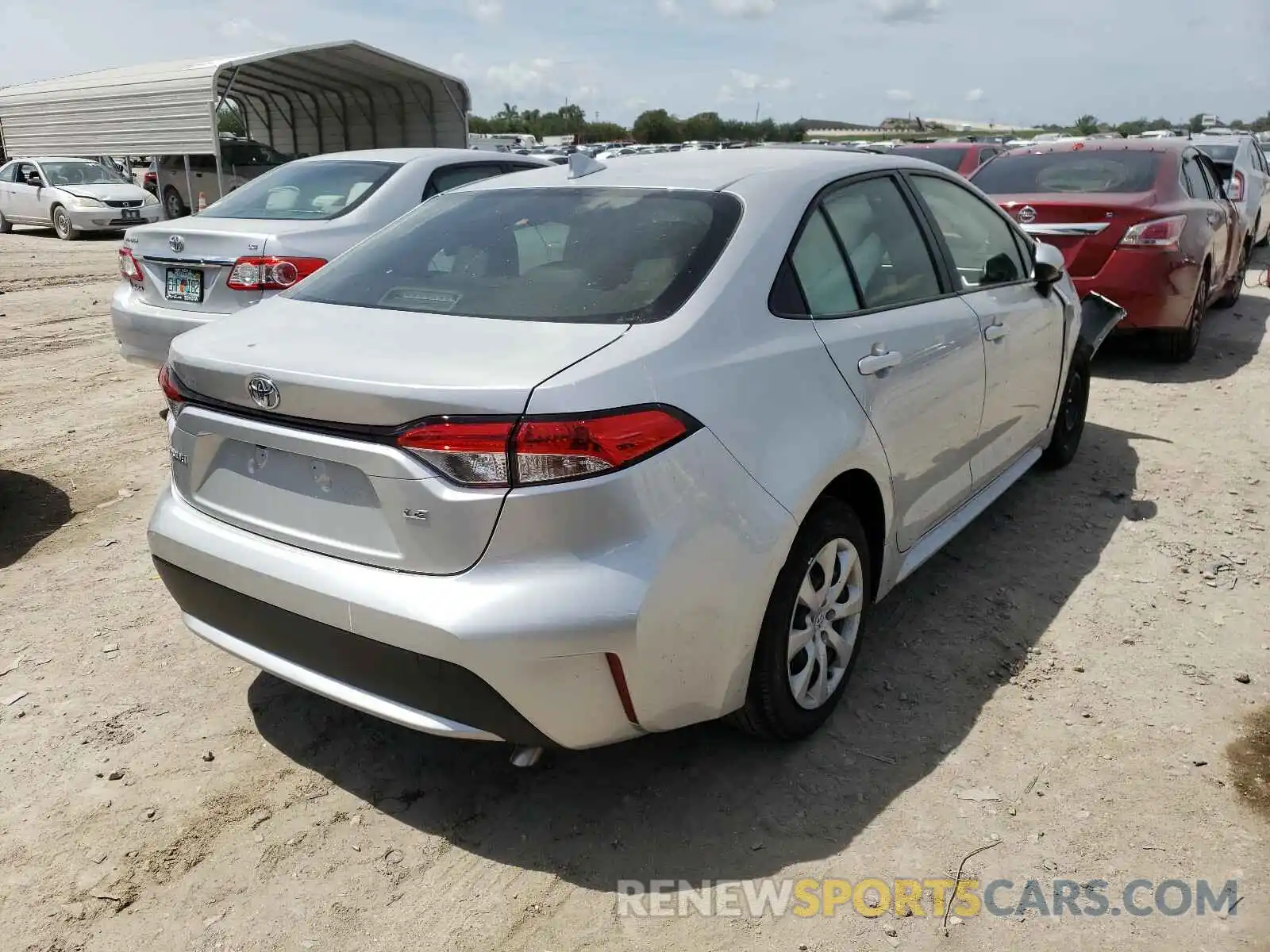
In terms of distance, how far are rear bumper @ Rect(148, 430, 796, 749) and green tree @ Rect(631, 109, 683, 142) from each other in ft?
259

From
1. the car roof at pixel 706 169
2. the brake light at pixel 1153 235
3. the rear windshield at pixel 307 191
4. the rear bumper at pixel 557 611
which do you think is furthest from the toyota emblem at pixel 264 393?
the brake light at pixel 1153 235

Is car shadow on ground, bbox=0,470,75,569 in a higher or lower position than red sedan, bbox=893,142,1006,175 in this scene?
lower

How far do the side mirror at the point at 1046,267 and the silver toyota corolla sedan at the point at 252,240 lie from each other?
264cm

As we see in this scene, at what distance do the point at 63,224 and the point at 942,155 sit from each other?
1558 centimetres

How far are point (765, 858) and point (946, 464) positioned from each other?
1.63m

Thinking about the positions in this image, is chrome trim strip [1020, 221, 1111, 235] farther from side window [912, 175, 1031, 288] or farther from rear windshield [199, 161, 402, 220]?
rear windshield [199, 161, 402, 220]

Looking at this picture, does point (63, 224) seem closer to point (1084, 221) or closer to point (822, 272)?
point (1084, 221)

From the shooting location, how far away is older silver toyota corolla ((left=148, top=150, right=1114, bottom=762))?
86.7 inches

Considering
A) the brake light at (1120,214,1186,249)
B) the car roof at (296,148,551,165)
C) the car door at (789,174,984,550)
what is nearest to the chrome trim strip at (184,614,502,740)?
the car door at (789,174,984,550)

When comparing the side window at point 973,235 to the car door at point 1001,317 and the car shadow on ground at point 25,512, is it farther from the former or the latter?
the car shadow on ground at point 25,512

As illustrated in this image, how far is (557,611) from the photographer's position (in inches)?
86.1

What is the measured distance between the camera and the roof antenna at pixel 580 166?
11.0ft

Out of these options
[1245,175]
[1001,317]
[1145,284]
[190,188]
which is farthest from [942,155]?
[190,188]

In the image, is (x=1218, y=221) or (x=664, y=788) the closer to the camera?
(x=664, y=788)
